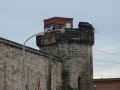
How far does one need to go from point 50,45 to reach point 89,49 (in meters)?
3.39

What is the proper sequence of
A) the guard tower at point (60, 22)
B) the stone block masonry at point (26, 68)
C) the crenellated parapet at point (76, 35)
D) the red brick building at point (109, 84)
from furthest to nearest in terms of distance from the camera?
the red brick building at point (109, 84) < the guard tower at point (60, 22) < the crenellated parapet at point (76, 35) < the stone block masonry at point (26, 68)

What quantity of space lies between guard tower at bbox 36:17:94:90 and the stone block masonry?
859 millimetres

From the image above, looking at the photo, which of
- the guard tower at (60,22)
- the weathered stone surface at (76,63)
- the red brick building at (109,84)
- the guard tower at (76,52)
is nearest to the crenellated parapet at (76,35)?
the guard tower at (76,52)

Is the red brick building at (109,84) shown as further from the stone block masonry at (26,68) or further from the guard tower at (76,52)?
the stone block masonry at (26,68)

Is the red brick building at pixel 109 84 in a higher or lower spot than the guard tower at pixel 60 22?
lower

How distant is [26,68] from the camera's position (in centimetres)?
2989

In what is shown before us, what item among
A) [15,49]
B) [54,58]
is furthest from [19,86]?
[54,58]

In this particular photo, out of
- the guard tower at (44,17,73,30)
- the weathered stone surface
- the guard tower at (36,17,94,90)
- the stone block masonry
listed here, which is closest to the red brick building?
the guard tower at (36,17,94,90)

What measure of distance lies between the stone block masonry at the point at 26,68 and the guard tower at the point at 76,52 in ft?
2.82

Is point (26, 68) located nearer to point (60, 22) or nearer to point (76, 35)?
point (76, 35)

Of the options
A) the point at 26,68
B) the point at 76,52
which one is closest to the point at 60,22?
the point at 76,52

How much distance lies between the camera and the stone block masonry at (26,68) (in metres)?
27.4

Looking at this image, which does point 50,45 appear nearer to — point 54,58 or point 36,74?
point 54,58

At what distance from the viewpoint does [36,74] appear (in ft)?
103
